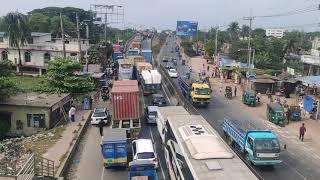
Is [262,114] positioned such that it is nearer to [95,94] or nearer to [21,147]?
[95,94]

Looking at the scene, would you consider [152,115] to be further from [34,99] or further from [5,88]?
[5,88]

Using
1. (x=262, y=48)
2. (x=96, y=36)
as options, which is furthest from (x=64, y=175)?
(x=96, y=36)

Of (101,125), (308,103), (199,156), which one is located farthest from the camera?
(308,103)

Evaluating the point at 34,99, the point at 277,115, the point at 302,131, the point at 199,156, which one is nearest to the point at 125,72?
the point at 34,99

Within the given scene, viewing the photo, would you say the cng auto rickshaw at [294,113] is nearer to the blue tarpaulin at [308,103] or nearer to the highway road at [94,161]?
the blue tarpaulin at [308,103]

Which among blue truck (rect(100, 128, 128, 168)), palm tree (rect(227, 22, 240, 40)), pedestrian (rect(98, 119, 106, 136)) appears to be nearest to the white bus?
blue truck (rect(100, 128, 128, 168))

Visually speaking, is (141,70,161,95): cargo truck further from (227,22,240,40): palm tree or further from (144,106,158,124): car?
(227,22,240,40): palm tree

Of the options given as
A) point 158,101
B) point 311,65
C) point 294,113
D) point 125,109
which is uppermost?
point 311,65
